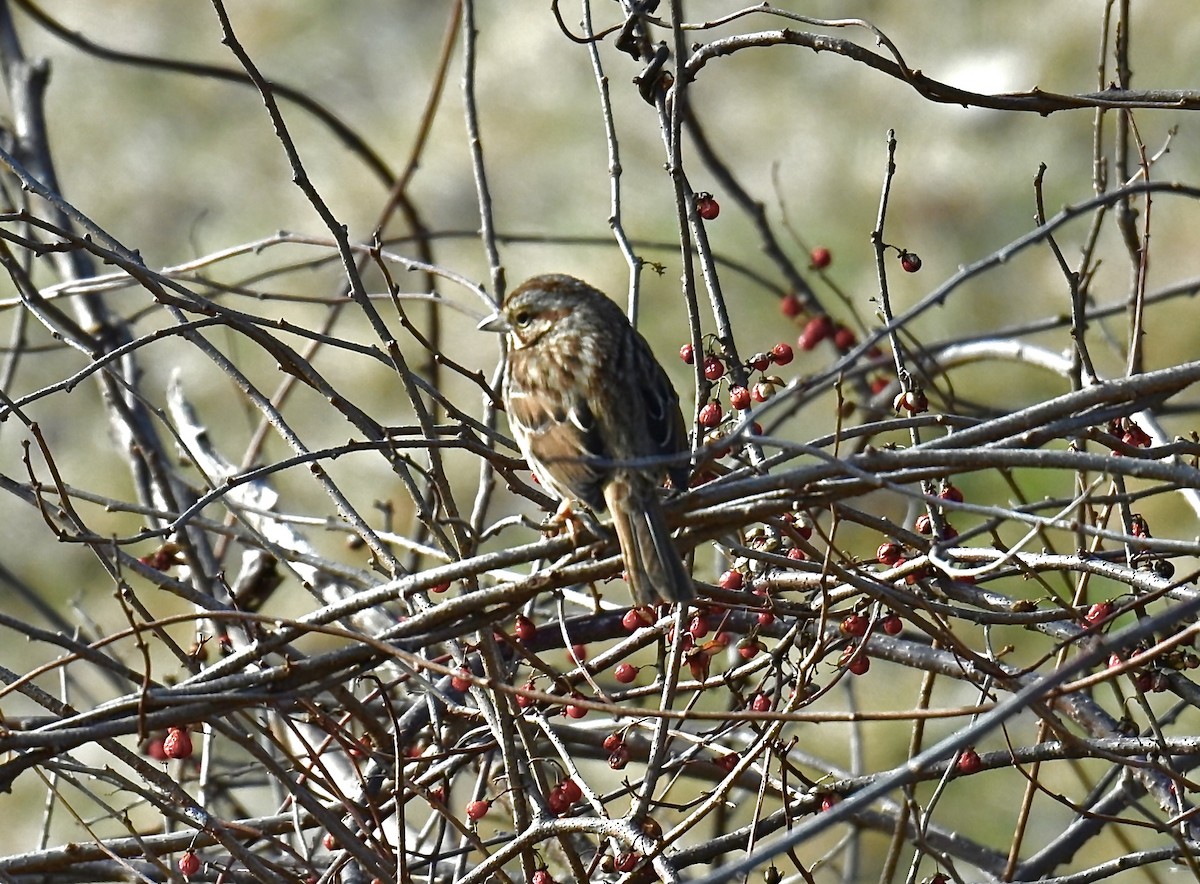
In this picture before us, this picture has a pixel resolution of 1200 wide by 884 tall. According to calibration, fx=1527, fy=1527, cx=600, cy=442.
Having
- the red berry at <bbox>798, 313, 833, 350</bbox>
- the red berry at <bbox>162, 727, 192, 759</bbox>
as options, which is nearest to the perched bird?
the red berry at <bbox>798, 313, 833, 350</bbox>

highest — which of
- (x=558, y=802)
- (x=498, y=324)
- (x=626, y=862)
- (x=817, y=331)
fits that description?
(x=817, y=331)

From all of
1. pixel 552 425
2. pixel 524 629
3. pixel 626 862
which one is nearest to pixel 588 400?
pixel 552 425

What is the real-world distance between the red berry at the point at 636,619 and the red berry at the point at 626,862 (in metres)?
0.56

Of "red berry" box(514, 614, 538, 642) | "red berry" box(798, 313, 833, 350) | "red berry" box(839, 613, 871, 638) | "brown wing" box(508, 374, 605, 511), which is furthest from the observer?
"red berry" box(798, 313, 833, 350)

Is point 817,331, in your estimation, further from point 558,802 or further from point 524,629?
point 558,802

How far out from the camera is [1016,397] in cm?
1006

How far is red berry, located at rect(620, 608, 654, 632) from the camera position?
3.65m

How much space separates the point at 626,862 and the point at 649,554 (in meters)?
0.71

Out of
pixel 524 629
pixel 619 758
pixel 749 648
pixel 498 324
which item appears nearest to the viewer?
pixel 619 758

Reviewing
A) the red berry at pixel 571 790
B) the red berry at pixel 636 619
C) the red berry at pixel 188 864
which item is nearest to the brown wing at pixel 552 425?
the red berry at pixel 636 619

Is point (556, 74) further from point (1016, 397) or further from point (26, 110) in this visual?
point (26, 110)

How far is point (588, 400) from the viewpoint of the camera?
166 inches

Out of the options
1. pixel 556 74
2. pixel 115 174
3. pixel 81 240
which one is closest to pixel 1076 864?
pixel 81 240

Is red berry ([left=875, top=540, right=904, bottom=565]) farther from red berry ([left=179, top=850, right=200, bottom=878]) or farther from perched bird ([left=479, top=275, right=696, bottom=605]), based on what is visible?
red berry ([left=179, top=850, right=200, bottom=878])
